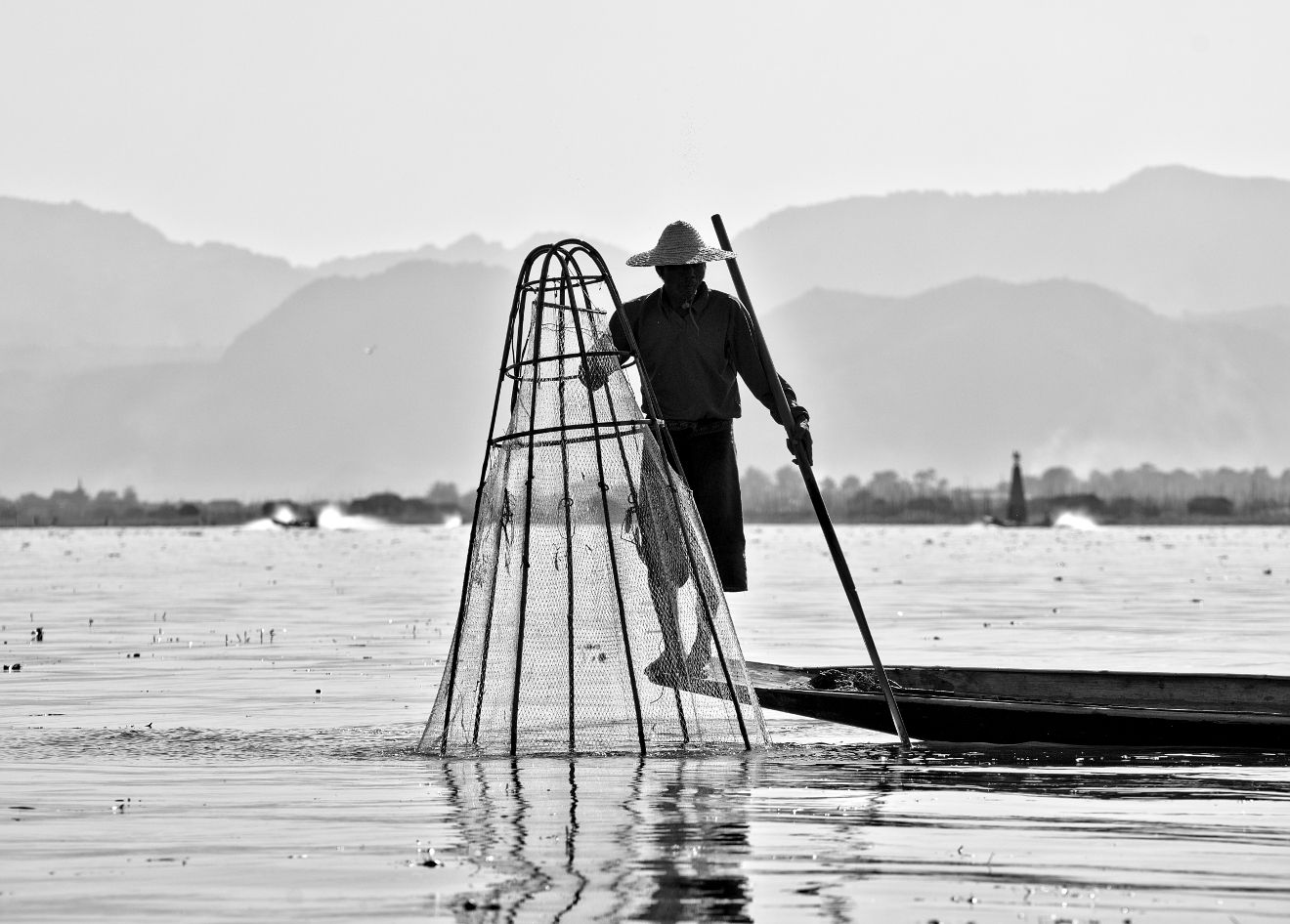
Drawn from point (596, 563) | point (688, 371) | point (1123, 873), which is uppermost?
point (688, 371)

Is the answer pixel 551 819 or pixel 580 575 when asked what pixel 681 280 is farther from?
pixel 551 819

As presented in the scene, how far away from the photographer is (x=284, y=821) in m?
7.56

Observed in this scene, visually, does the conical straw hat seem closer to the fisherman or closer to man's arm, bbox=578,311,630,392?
the fisherman

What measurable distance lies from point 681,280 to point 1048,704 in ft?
9.17

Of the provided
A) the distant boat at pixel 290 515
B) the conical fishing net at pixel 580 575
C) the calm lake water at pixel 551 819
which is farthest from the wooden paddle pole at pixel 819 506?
the distant boat at pixel 290 515

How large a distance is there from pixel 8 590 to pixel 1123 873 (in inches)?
1046

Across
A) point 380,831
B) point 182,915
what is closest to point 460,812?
point 380,831

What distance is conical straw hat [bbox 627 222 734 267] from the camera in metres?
10.5

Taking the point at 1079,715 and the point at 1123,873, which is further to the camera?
the point at 1079,715

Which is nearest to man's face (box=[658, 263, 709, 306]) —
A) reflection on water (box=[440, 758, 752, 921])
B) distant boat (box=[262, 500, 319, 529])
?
reflection on water (box=[440, 758, 752, 921])

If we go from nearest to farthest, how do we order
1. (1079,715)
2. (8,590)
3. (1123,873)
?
(1123,873)
(1079,715)
(8,590)

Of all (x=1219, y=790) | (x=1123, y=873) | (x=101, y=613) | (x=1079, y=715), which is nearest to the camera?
(x=1123, y=873)

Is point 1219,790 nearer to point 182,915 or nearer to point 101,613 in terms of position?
point 182,915

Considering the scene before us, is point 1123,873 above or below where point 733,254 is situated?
below
